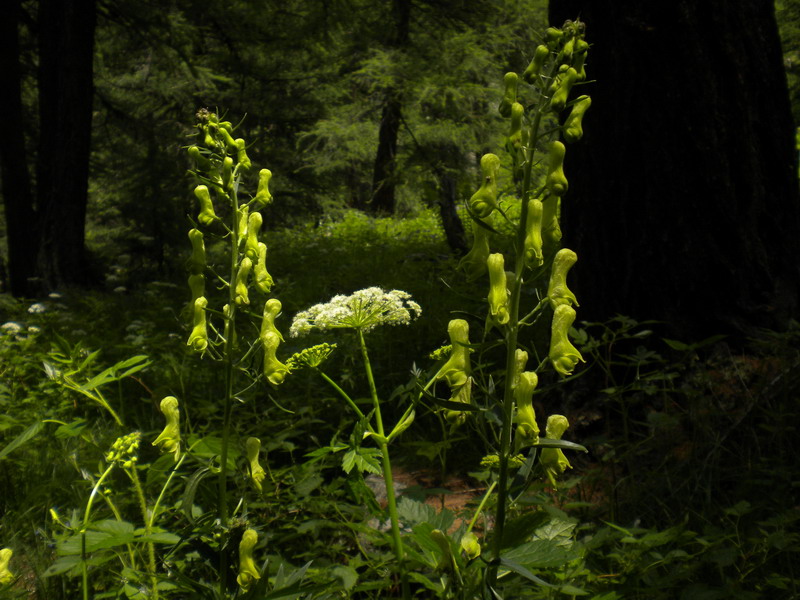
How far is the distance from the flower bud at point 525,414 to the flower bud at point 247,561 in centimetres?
62

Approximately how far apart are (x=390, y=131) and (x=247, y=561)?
11.6 meters

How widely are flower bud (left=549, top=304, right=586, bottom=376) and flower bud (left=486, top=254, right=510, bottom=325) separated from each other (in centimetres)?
12

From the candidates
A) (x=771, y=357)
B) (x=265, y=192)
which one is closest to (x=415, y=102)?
(x=771, y=357)

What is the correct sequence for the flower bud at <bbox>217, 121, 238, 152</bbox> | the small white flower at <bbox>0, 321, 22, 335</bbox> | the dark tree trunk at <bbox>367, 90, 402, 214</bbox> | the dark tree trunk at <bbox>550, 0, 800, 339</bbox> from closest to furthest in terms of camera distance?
the flower bud at <bbox>217, 121, 238, 152</bbox>
the dark tree trunk at <bbox>550, 0, 800, 339</bbox>
the small white flower at <bbox>0, 321, 22, 335</bbox>
the dark tree trunk at <bbox>367, 90, 402, 214</bbox>

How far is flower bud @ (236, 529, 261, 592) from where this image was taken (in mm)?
1497

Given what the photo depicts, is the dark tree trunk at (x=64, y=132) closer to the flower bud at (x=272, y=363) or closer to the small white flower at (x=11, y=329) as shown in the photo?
the small white flower at (x=11, y=329)

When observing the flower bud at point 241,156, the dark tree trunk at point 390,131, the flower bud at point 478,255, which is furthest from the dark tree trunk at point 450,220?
the flower bud at point 478,255

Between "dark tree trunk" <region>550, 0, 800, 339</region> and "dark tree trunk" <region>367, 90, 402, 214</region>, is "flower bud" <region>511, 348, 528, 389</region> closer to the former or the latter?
"dark tree trunk" <region>550, 0, 800, 339</region>

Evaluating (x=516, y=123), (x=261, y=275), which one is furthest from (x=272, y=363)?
(x=516, y=123)

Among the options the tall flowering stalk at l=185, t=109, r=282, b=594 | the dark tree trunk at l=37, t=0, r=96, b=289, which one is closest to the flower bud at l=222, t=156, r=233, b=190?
the tall flowering stalk at l=185, t=109, r=282, b=594

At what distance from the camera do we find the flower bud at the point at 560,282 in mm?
1434

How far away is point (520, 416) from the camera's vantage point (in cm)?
136

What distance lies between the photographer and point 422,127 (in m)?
10.6

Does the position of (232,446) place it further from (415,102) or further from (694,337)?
(415,102)
